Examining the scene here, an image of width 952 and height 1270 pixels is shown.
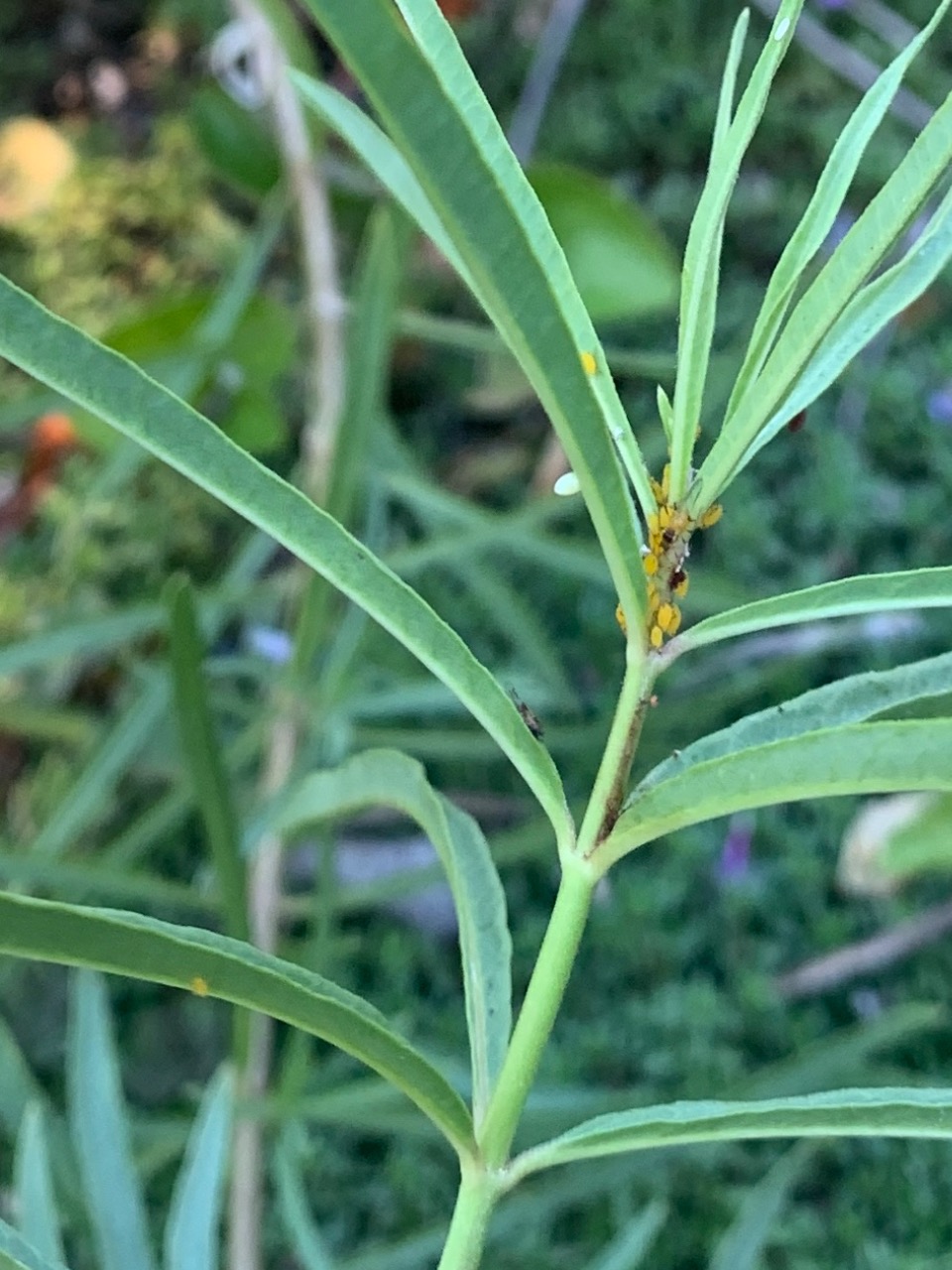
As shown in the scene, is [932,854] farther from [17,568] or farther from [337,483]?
[17,568]

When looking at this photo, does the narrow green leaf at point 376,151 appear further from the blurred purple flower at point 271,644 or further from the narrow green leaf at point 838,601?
the blurred purple flower at point 271,644

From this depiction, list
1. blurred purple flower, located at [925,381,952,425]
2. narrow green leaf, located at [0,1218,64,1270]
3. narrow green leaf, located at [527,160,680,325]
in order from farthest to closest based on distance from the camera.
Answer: blurred purple flower, located at [925,381,952,425] → narrow green leaf, located at [527,160,680,325] → narrow green leaf, located at [0,1218,64,1270]

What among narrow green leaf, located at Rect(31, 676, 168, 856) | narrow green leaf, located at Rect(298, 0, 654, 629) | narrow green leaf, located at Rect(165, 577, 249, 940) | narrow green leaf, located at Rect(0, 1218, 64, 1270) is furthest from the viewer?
narrow green leaf, located at Rect(31, 676, 168, 856)

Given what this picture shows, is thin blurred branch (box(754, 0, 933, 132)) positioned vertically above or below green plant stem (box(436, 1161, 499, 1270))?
above

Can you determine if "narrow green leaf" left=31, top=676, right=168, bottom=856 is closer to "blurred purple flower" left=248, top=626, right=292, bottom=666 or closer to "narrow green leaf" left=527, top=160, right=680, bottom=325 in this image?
"blurred purple flower" left=248, top=626, right=292, bottom=666

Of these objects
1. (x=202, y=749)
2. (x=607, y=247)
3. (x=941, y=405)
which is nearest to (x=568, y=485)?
(x=202, y=749)

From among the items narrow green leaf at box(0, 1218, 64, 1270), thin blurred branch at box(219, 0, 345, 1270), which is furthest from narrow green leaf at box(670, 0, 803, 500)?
thin blurred branch at box(219, 0, 345, 1270)

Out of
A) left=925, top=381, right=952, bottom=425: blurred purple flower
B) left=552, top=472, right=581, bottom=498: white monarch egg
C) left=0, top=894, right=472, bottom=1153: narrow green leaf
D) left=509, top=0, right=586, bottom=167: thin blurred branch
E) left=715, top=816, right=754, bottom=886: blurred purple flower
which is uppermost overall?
left=509, top=0, right=586, bottom=167: thin blurred branch

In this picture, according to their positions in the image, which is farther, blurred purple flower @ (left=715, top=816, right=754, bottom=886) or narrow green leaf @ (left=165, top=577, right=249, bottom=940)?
blurred purple flower @ (left=715, top=816, right=754, bottom=886)
